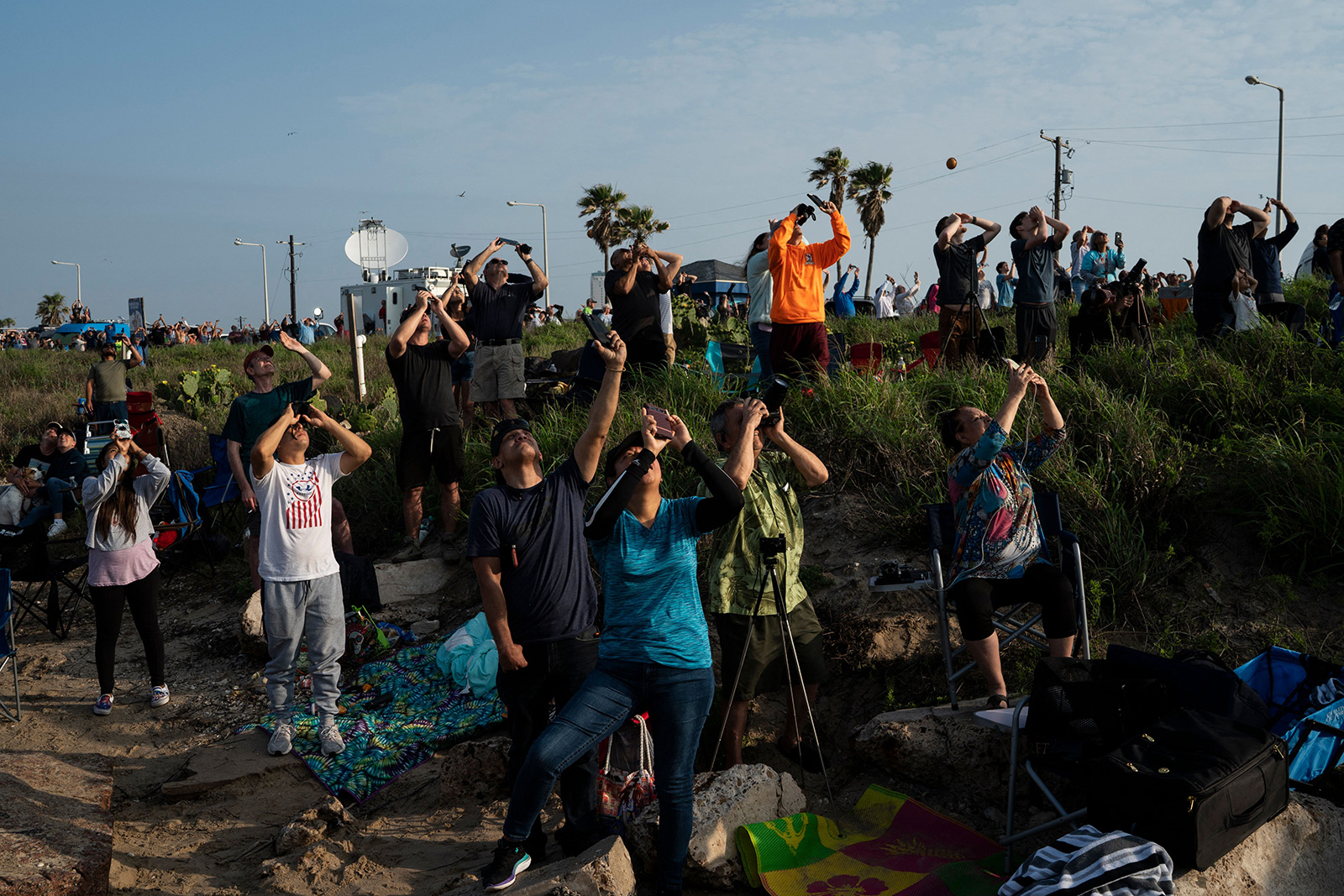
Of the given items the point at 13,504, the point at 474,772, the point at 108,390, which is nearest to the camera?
the point at 474,772

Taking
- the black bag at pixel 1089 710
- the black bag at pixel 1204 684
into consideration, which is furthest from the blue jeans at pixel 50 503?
Result: the black bag at pixel 1204 684

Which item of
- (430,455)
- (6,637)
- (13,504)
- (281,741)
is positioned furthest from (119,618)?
(13,504)

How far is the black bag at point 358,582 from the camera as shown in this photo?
6.85m

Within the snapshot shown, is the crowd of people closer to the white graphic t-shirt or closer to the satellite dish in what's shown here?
the white graphic t-shirt

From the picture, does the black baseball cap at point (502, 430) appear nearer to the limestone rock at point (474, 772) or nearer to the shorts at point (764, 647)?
the shorts at point (764, 647)

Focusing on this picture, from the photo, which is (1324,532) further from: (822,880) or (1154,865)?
(822,880)

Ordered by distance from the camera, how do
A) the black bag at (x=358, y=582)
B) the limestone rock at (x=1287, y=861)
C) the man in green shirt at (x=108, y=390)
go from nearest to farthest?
the limestone rock at (x=1287, y=861)
the black bag at (x=358, y=582)
the man in green shirt at (x=108, y=390)

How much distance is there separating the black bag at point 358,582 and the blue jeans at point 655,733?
374 cm

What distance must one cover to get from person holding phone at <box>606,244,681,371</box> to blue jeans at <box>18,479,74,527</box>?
5.24 m

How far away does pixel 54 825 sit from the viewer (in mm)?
4641

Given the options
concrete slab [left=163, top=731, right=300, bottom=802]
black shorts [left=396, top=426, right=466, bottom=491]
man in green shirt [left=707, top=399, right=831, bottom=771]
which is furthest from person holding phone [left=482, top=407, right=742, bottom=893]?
black shorts [left=396, top=426, right=466, bottom=491]

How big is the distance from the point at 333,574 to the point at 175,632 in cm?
352

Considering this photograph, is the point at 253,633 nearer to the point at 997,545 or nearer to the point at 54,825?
the point at 54,825

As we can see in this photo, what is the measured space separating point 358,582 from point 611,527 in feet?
13.2
